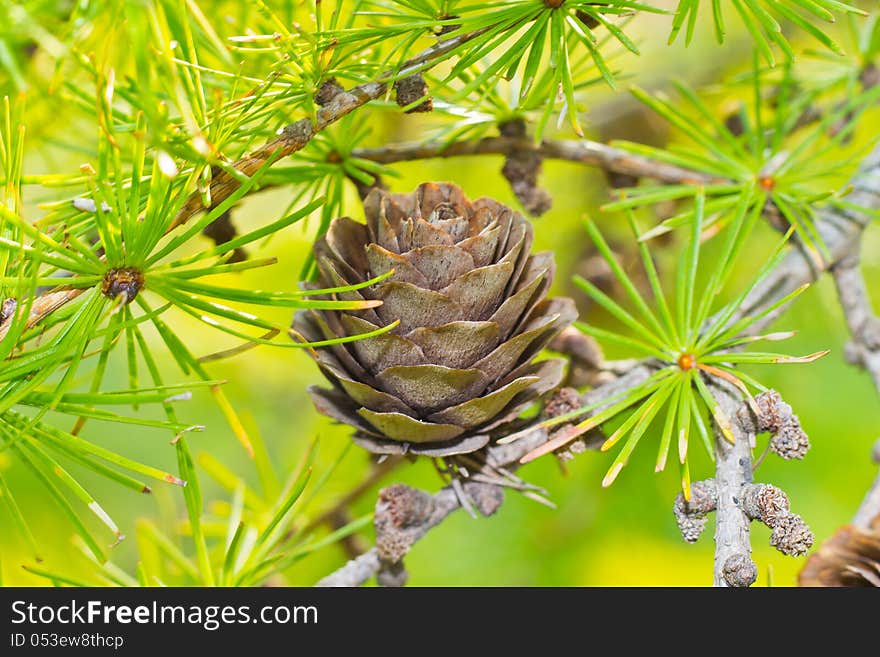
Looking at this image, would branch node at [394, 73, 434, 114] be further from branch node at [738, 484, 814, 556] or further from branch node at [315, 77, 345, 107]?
branch node at [738, 484, 814, 556]

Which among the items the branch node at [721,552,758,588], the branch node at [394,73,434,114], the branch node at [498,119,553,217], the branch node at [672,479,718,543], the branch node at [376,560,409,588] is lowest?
the branch node at [721,552,758,588]

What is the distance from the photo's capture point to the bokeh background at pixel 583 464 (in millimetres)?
873

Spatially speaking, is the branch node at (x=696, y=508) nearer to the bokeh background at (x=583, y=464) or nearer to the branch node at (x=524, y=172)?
the branch node at (x=524, y=172)

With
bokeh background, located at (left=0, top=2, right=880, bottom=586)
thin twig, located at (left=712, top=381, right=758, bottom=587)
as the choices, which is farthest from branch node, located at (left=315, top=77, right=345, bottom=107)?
bokeh background, located at (left=0, top=2, right=880, bottom=586)

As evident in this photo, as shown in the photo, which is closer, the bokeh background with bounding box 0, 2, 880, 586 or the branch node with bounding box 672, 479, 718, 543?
the branch node with bounding box 672, 479, 718, 543

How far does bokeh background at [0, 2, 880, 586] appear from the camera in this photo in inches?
34.4

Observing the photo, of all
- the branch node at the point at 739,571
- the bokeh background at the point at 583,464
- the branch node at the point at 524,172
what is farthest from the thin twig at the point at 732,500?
the bokeh background at the point at 583,464

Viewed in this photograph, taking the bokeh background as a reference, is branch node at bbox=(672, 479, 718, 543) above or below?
below

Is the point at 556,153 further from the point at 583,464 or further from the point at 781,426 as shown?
the point at 583,464

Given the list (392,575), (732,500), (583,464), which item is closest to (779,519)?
(732,500)

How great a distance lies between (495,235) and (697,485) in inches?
6.8
